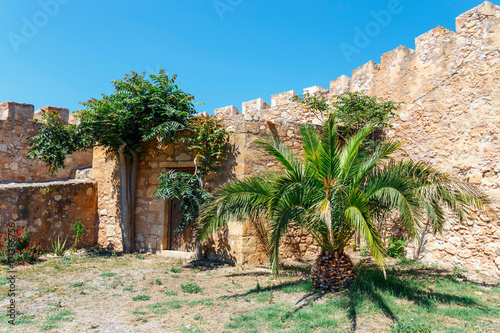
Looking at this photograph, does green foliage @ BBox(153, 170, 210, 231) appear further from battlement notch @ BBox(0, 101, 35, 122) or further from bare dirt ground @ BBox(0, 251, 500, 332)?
battlement notch @ BBox(0, 101, 35, 122)

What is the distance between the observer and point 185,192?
23.1ft

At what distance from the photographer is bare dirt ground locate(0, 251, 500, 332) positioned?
3.87 m

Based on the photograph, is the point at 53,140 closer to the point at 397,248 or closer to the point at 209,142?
the point at 209,142

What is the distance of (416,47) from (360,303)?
659cm

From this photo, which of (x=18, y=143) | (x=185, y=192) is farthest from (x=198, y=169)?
(x=18, y=143)

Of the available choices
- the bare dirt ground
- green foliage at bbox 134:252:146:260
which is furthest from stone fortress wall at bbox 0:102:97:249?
green foliage at bbox 134:252:146:260

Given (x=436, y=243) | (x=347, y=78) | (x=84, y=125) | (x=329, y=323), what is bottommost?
(x=329, y=323)

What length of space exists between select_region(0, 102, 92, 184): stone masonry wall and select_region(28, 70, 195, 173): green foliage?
8.33 ft

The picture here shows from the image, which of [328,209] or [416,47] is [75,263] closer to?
[328,209]

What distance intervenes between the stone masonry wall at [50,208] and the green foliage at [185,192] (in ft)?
10.1

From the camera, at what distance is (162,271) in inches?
260

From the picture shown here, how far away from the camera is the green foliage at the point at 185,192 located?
22.9ft

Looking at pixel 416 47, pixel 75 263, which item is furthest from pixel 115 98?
pixel 416 47

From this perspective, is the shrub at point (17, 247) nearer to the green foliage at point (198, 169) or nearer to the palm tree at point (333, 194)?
the green foliage at point (198, 169)
